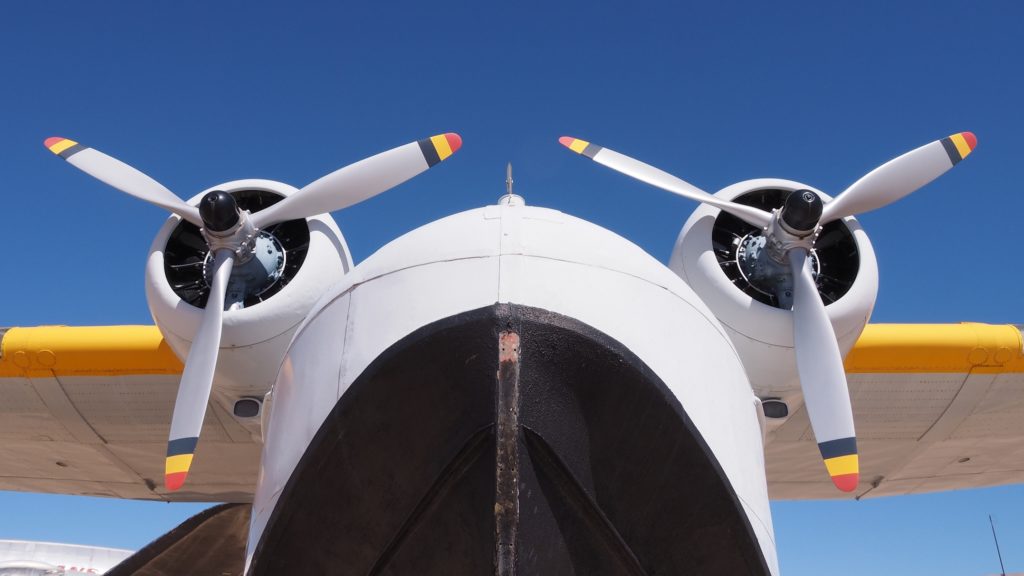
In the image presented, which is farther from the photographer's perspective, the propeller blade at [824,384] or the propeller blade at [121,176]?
the propeller blade at [121,176]

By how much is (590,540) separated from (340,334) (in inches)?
62.0

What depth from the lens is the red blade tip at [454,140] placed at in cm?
721

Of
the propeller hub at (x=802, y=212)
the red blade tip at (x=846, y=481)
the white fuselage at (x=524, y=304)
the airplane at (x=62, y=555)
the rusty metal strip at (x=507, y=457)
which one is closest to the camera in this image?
the rusty metal strip at (x=507, y=457)

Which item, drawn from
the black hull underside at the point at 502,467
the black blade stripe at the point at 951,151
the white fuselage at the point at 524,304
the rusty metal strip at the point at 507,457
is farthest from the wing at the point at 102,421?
the black blade stripe at the point at 951,151

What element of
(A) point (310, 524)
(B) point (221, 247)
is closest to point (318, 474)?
(A) point (310, 524)

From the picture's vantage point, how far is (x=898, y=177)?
24.3 ft

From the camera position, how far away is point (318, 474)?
12.5 feet

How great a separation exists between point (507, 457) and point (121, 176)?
5793mm

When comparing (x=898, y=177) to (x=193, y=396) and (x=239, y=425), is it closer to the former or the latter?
(x=193, y=396)

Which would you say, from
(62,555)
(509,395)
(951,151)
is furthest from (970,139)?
(62,555)

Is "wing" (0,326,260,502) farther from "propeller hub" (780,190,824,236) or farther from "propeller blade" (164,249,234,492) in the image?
"propeller hub" (780,190,824,236)

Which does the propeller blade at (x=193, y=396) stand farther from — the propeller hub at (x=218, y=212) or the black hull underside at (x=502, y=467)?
the black hull underside at (x=502, y=467)

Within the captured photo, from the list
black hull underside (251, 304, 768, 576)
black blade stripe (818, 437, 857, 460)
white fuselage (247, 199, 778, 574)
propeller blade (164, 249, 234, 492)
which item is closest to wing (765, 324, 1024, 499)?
black blade stripe (818, 437, 857, 460)

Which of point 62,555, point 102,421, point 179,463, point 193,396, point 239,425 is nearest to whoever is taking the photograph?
point 179,463
